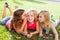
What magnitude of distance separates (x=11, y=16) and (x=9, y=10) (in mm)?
54

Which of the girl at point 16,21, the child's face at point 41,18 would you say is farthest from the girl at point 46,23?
the girl at point 16,21

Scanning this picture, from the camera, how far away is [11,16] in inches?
48.0

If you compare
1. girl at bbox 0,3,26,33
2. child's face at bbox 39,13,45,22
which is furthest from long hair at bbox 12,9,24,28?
child's face at bbox 39,13,45,22

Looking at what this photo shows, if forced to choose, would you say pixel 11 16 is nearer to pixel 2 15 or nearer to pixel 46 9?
pixel 2 15

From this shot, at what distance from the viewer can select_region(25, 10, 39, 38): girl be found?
121cm

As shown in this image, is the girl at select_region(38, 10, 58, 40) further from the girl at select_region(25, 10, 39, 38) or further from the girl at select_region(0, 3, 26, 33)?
the girl at select_region(0, 3, 26, 33)

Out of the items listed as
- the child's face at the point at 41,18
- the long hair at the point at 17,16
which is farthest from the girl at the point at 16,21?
the child's face at the point at 41,18

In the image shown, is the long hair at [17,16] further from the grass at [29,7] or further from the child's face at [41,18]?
the child's face at [41,18]

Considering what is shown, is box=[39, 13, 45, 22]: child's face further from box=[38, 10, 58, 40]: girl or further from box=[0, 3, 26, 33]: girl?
box=[0, 3, 26, 33]: girl

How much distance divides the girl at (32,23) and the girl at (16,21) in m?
0.04

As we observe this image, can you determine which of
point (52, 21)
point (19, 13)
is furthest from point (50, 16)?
point (19, 13)

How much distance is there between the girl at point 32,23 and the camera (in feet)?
3.98

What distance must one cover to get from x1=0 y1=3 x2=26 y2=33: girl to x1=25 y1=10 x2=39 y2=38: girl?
0.04 meters

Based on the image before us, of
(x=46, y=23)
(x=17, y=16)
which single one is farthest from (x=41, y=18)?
(x=17, y=16)
